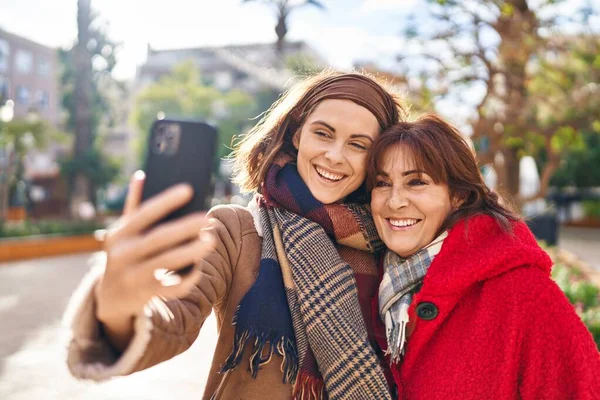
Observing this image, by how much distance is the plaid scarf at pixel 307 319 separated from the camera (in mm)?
1706

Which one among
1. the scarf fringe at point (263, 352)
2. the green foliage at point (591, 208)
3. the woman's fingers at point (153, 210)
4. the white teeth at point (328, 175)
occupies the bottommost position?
the green foliage at point (591, 208)

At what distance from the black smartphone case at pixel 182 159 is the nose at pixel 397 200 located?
958 mm

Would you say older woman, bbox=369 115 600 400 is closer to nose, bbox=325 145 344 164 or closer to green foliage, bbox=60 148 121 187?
nose, bbox=325 145 344 164

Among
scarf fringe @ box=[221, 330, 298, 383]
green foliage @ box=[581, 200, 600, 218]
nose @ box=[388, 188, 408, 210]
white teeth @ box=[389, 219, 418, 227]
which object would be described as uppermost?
nose @ box=[388, 188, 408, 210]

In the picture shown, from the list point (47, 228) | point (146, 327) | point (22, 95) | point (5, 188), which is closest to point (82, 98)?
point (5, 188)

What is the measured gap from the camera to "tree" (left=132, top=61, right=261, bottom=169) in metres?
31.8

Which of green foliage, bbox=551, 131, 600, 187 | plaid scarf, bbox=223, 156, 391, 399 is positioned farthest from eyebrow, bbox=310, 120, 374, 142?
green foliage, bbox=551, 131, 600, 187

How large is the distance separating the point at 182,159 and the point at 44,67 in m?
50.8

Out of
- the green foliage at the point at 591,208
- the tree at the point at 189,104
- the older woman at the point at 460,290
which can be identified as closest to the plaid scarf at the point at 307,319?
the older woman at the point at 460,290

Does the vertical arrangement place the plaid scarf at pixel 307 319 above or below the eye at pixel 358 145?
below

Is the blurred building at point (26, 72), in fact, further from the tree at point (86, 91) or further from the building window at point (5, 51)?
the tree at point (86, 91)

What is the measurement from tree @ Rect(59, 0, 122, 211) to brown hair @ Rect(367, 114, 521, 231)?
14498 mm

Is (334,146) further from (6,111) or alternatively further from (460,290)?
(6,111)

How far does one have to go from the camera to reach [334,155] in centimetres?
207
